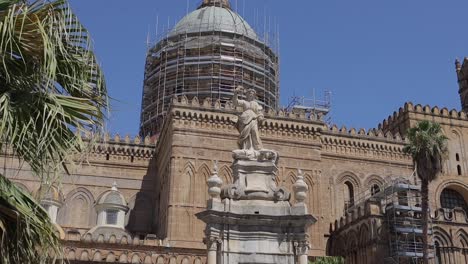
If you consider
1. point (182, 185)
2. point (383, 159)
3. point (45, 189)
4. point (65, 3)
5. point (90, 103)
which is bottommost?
point (45, 189)

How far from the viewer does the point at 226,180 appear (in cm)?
3231

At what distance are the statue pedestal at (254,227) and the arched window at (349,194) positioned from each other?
81.9 ft

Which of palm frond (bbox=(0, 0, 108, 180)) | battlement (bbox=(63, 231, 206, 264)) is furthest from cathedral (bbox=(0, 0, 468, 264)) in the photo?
palm frond (bbox=(0, 0, 108, 180))

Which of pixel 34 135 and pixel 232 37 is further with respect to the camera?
pixel 232 37

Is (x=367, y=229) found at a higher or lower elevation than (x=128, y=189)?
lower

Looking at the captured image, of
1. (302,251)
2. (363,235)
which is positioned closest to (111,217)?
(363,235)

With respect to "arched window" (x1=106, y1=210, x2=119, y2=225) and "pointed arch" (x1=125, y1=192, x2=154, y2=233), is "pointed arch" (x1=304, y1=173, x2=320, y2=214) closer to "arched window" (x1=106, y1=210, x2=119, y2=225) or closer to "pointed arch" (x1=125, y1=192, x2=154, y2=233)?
"pointed arch" (x1=125, y1=192, x2=154, y2=233)

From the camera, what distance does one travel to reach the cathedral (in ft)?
100

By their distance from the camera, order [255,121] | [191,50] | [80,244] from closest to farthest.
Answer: [255,121] → [80,244] → [191,50]

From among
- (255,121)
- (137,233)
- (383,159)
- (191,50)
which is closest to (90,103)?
(255,121)

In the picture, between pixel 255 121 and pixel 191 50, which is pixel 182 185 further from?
pixel 255 121

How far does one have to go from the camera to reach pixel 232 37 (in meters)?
45.8

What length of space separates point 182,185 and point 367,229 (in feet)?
30.6

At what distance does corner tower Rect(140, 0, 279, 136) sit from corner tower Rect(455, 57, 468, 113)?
44.0 ft
